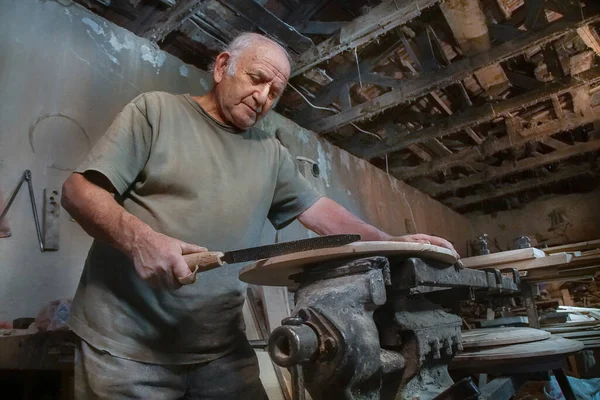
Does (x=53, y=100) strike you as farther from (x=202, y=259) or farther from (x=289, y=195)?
(x=202, y=259)

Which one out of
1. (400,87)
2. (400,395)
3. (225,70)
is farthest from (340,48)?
(400,395)

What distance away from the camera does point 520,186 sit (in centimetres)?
771

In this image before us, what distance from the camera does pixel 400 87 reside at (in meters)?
3.93

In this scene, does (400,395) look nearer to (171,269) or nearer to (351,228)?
(351,228)

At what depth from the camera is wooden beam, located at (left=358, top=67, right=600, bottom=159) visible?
4047mm

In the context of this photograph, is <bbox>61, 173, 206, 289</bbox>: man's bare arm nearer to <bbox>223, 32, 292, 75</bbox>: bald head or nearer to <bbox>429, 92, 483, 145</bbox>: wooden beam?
<bbox>223, 32, 292, 75</bbox>: bald head

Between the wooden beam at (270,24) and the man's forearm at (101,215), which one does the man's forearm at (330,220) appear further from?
the wooden beam at (270,24)

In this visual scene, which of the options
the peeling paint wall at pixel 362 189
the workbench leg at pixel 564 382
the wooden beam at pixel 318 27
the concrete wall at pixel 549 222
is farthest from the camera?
the concrete wall at pixel 549 222

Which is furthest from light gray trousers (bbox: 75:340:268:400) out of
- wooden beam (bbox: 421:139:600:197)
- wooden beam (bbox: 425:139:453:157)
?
wooden beam (bbox: 421:139:600:197)

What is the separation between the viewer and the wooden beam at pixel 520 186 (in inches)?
288

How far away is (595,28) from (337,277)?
431 cm

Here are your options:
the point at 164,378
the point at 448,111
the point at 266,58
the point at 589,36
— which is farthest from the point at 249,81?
the point at 448,111

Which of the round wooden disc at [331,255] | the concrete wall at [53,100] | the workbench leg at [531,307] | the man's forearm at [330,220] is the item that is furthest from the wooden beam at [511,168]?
the round wooden disc at [331,255]

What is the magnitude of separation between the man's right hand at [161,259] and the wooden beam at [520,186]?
7.93 metres
